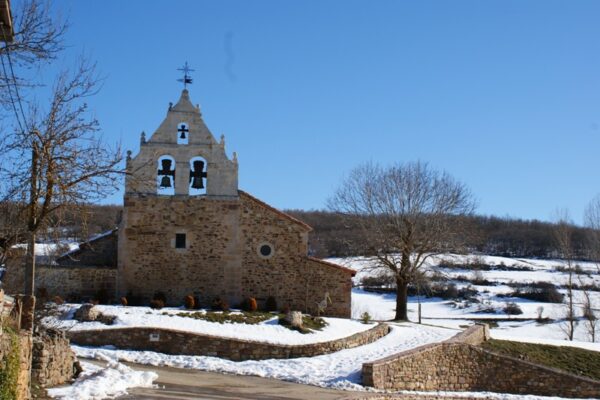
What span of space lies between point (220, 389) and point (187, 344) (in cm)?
549

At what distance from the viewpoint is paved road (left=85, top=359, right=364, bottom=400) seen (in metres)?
16.7

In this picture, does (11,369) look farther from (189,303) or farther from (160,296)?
(160,296)

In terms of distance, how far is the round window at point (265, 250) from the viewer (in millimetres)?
30344

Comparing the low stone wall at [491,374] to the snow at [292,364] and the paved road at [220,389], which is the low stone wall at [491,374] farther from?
the paved road at [220,389]

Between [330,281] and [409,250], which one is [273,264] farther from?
[409,250]

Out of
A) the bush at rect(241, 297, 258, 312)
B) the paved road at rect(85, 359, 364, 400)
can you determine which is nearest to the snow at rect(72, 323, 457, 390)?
the paved road at rect(85, 359, 364, 400)

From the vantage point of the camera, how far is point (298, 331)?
2541cm

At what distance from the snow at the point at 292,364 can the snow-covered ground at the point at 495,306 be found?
9185 millimetres

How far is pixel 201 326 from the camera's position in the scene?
24.8m

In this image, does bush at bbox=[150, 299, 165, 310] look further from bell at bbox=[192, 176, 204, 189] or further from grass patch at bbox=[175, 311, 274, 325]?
bell at bbox=[192, 176, 204, 189]

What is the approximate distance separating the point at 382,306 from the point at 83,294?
85.5 ft

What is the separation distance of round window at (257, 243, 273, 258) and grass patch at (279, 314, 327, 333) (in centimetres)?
369

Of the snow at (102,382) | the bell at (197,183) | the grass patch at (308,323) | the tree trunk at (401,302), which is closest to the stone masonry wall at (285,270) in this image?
the bell at (197,183)

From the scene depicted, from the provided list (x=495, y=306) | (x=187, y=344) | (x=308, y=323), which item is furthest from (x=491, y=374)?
(x=495, y=306)
